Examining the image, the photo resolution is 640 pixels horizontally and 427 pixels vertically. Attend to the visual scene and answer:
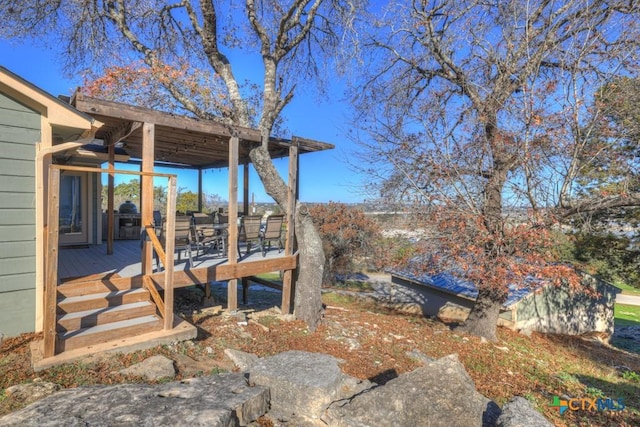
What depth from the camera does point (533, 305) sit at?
38.5 feet

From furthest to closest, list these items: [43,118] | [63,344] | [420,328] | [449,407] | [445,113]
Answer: [420,328]
[445,113]
[43,118]
[63,344]
[449,407]

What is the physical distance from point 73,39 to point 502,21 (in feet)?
36.1

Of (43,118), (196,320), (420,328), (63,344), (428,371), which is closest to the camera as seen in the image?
(428,371)

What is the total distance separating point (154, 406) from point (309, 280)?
458 centimetres

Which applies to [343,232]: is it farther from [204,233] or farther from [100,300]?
[100,300]

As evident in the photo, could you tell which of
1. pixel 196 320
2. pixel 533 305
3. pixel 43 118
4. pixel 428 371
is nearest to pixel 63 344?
pixel 196 320

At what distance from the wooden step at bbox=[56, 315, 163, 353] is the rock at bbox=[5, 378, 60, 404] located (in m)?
0.68

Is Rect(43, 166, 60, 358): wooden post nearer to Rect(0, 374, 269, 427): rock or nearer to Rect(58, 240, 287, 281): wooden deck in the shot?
Rect(0, 374, 269, 427): rock

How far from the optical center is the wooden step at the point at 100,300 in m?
4.34

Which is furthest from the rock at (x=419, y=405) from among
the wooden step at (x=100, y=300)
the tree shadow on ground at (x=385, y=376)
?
the wooden step at (x=100, y=300)

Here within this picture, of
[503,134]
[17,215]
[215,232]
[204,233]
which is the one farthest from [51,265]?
[503,134]

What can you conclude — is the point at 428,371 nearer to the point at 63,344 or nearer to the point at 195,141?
the point at 63,344

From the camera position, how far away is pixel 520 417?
2.62 m

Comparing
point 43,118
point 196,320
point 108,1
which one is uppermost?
point 108,1
